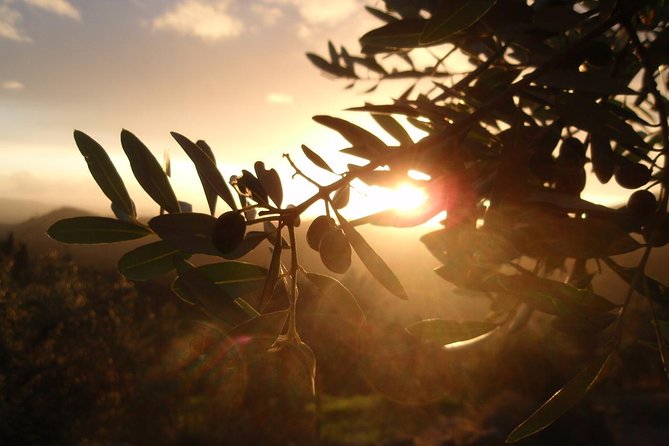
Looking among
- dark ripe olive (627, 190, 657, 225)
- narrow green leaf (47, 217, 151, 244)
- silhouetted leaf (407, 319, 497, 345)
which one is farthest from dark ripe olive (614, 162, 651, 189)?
narrow green leaf (47, 217, 151, 244)

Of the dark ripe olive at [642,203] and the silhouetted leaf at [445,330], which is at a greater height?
the dark ripe olive at [642,203]

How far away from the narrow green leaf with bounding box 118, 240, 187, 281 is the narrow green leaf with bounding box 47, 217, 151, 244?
0.09 ft

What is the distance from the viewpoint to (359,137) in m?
0.65

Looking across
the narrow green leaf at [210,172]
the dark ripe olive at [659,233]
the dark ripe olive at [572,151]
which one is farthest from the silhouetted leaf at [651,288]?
the narrow green leaf at [210,172]

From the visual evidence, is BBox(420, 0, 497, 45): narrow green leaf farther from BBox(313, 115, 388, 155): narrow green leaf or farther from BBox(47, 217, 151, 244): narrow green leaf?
BBox(47, 217, 151, 244): narrow green leaf

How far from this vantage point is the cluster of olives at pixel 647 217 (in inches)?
25.2

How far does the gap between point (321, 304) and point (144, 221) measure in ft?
0.78

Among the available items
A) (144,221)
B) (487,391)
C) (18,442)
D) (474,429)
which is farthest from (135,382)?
(144,221)

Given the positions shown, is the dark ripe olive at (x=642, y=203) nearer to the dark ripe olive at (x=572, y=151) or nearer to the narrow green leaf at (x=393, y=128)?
the dark ripe olive at (x=572, y=151)

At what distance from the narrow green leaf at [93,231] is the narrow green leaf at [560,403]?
0.47m

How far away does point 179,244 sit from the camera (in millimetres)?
565

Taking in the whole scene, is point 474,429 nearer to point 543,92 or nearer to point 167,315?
point 167,315

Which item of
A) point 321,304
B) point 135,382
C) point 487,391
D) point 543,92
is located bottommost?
point 487,391

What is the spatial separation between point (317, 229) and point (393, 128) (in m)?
0.26
